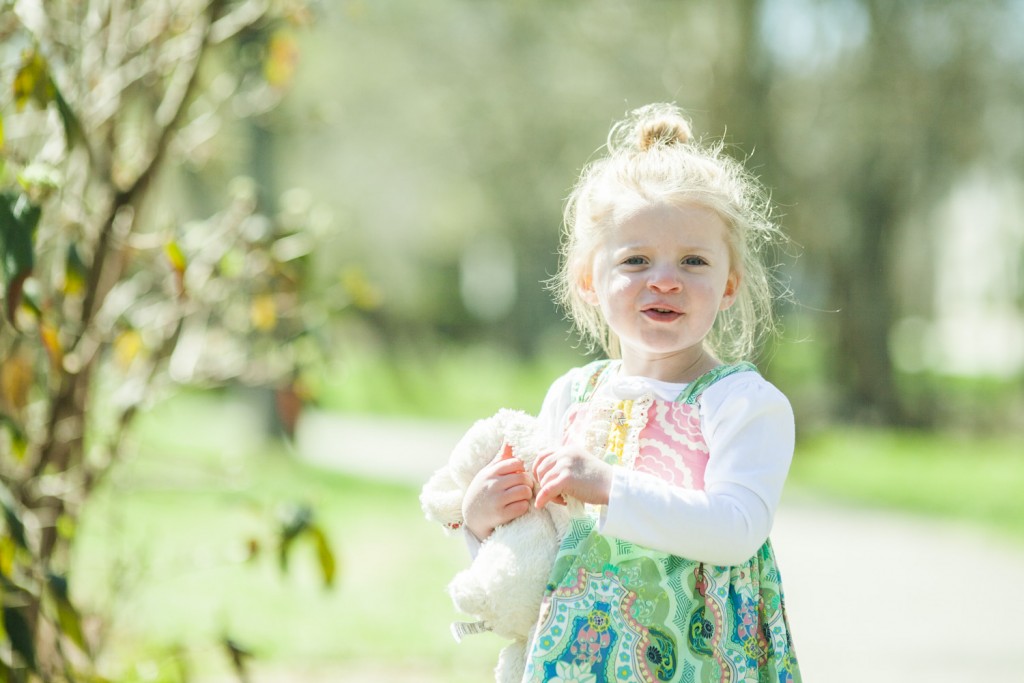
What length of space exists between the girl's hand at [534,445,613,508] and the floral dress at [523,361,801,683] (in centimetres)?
11

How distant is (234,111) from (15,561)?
6.24 ft

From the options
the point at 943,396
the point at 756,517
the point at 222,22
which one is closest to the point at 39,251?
the point at 222,22

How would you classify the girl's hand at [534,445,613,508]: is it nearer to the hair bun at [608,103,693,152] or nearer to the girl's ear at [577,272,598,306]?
the girl's ear at [577,272,598,306]

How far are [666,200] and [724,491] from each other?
505 millimetres

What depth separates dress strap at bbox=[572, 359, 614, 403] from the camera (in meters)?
2.30

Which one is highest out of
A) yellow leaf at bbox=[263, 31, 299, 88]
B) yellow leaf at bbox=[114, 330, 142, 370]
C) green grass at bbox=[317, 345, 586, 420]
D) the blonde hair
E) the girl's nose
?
green grass at bbox=[317, 345, 586, 420]

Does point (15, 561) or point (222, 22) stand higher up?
point (222, 22)

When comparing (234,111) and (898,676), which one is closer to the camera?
(234,111)

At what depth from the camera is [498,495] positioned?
2086 mm

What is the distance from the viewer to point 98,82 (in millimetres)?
3582

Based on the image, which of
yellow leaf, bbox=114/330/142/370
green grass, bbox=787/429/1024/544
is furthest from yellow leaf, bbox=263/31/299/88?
green grass, bbox=787/429/1024/544

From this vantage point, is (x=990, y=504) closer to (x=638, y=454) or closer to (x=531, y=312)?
(x=638, y=454)

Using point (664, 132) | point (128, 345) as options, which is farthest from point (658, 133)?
point (128, 345)

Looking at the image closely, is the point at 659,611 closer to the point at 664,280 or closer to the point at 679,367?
the point at 679,367
